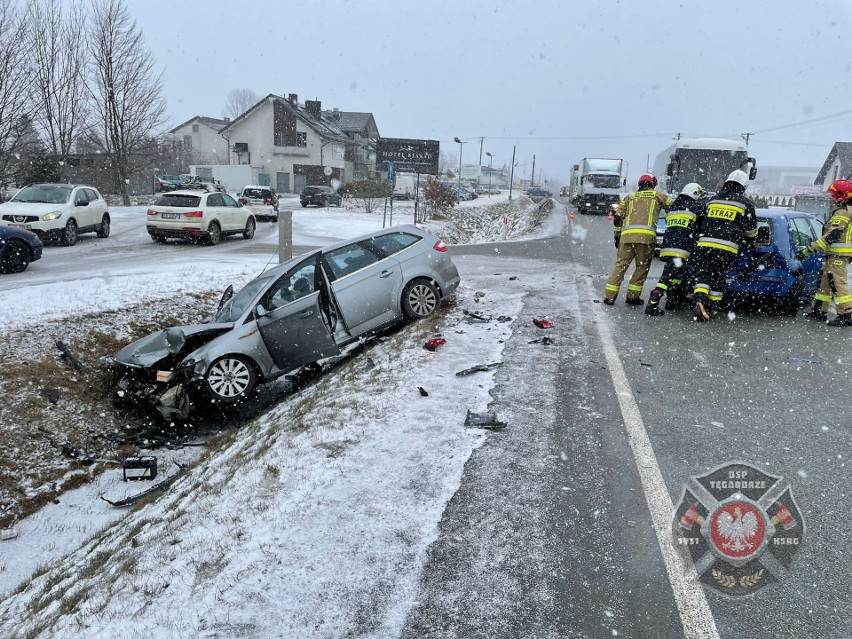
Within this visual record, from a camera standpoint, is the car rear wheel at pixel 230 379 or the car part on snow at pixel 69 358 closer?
the car rear wheel at pixel 230 379

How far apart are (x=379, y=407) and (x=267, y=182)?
54.9 metres

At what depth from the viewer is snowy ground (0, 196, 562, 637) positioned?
2.84 meters

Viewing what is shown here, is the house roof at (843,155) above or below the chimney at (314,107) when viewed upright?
below

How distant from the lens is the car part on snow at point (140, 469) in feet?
20.7

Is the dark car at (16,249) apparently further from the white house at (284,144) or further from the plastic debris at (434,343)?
the white house at (284,144)

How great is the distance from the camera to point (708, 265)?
27.0 ft

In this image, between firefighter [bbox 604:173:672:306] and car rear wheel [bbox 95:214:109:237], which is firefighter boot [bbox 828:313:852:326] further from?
car rear wheel [bbox 95:214:109:237]

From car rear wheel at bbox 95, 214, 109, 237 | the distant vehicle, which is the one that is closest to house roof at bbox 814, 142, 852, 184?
the distant vehicle

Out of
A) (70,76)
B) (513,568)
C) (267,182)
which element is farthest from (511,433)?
(267,182)

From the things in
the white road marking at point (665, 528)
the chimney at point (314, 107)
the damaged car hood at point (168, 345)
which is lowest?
the damaged car hood at point (168, 345)

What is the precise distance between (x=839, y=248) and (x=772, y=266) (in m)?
0.91

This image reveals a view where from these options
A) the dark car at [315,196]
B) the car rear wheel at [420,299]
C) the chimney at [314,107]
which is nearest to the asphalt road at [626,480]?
the car rear wheel at [420,299]

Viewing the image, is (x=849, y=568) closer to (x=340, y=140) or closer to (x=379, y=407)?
(x=379, y=407)

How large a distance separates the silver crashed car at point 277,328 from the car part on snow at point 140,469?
100 cm
